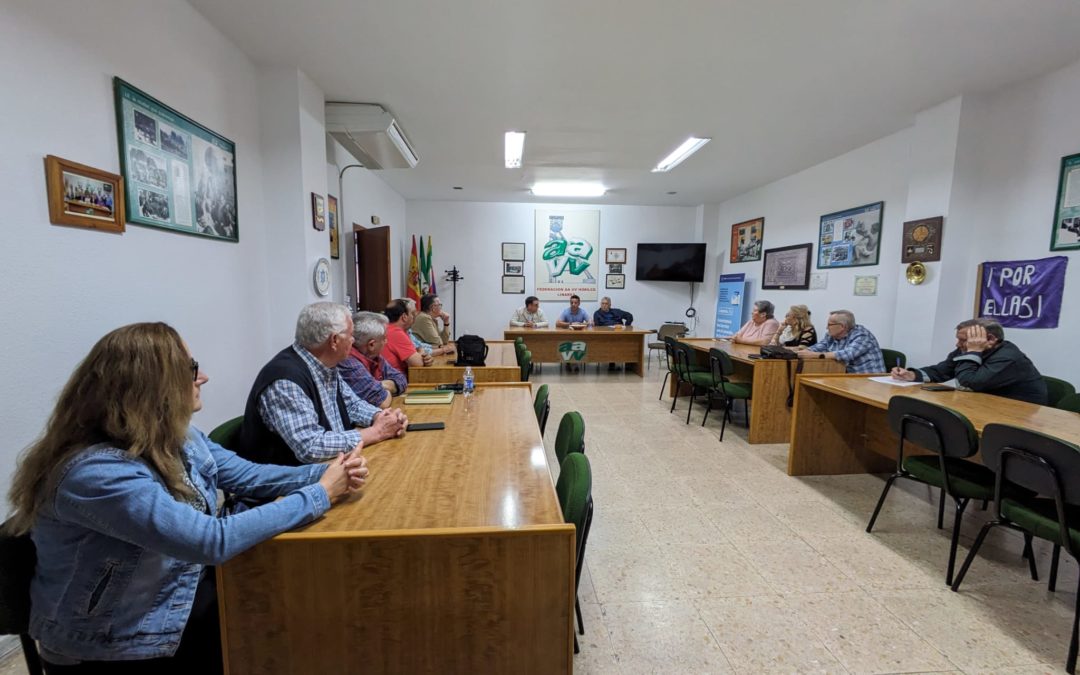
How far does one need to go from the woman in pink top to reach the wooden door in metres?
4.61


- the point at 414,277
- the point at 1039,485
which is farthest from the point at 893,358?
the point at 414,277

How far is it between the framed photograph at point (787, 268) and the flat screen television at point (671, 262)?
1739 millimetres

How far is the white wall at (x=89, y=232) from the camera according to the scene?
5.46 feet

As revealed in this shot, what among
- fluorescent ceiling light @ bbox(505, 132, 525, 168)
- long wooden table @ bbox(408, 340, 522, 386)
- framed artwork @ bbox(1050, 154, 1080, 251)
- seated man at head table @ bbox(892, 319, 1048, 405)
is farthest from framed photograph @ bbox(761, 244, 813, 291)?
long wooden table @ bbox(408, 340, 522, 386)

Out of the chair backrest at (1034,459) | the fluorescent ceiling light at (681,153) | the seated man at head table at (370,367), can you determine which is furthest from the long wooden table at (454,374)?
the fluorescent ceiling light at (681,153)

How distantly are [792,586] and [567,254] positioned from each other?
281 inches

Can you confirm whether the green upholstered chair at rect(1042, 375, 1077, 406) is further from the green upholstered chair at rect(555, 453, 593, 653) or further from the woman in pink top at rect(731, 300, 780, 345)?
the green upholstered chair at rect(555, 453, 593, 653)

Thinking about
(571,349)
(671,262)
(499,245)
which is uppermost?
(499,245)

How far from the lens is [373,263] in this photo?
18.3ft

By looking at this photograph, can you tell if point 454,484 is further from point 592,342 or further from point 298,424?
point 592,342

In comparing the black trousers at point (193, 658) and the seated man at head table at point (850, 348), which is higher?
the seated man at head table at point (850, 348)

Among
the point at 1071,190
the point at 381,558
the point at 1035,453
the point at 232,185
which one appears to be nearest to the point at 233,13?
the point at 232,185

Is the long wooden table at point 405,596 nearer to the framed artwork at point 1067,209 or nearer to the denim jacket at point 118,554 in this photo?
the denim jacket at point 118,554

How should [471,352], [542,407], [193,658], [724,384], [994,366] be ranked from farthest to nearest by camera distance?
[724,384]
[471,352]
[994,366]
[542,407]
[193,658]
